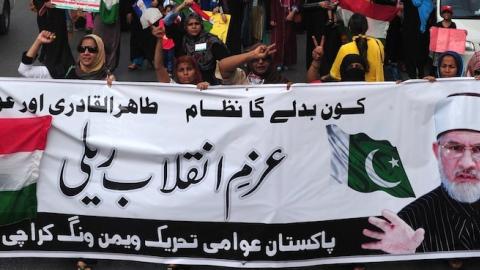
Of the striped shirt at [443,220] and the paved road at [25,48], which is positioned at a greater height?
the paved road at [25,48]

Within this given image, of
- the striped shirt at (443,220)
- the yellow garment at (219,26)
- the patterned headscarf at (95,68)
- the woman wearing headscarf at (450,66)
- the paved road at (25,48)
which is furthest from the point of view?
the paved road at (25,48)

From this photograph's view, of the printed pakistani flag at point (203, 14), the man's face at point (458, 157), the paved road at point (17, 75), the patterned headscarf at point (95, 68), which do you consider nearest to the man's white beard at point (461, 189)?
the man's face at point (458, 157)

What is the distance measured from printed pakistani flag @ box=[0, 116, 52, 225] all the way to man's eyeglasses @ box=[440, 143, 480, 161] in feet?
9.24

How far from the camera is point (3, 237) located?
18.6 feet

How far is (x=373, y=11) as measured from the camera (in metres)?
9.37

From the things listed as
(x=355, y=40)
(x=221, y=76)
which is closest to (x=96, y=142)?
(x=221, y=76)

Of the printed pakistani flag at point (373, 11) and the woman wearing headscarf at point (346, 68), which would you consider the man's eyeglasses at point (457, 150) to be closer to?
the woman wearing headscarf at point (346, 68)

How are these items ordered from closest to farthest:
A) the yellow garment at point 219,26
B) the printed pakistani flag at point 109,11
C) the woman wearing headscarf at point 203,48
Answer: the woman wearing headscarf at point 203,48, the yellow garment at point 219,26, the printed pakistani flag at point 109,11

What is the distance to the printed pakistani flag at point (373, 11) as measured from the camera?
933 centimetres

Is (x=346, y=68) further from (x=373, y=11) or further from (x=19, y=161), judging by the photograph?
(x=373, y=11)

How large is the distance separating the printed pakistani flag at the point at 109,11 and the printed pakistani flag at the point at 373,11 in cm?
275

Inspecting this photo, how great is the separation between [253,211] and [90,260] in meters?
1.24

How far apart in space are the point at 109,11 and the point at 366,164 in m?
5.10

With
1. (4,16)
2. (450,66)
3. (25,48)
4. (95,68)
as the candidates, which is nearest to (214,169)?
(95,68)
